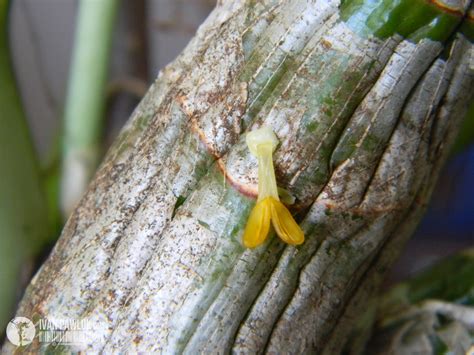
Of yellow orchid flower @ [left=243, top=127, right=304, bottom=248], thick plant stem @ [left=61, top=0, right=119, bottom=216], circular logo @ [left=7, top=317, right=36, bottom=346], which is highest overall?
yellow orchid flower @ [left=243, top=127, right=304, bottom=248]

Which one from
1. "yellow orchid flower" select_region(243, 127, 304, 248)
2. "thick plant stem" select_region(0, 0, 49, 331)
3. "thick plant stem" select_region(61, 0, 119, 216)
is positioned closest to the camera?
"yellow orchid flower" select_region(243, 127, 304, 248)

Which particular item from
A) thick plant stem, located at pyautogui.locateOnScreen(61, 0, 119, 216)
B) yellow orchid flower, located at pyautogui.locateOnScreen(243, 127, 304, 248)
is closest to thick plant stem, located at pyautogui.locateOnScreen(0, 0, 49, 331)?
thick plant stem, located at pyautogui.locateOnScreen(61, 0, 119, 216)

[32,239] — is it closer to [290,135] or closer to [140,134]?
[140,134]

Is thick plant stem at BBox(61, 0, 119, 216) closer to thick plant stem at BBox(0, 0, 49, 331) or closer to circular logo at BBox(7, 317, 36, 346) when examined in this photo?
thick plant stem at BBox(0, 0, 49, 331)

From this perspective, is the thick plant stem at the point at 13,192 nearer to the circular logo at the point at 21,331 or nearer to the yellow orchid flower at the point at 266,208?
the circular logo at the point at 21,331

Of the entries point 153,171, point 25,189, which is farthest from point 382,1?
point 25,189

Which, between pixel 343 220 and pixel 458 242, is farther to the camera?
pixel 458 242
